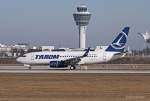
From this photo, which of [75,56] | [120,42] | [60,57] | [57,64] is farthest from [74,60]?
[120,42]

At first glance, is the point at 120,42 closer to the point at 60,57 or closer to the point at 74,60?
the point at 74,60

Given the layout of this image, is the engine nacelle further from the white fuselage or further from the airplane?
the white fuselage

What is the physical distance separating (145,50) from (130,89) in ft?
532

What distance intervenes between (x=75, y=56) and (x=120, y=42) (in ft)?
26.9

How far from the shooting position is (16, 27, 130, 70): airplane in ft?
247

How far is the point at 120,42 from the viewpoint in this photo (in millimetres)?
79562

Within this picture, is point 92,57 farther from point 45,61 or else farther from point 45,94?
point 45,94

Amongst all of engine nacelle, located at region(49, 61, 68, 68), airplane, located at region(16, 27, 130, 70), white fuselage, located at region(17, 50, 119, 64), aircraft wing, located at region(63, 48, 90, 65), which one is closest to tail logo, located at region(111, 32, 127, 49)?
airplane, located at region(16, 27, 130, 70)

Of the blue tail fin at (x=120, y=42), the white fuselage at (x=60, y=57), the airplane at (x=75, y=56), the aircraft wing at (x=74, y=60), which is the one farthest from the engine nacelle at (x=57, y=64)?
the blue tail fin at (x=120, y=42)

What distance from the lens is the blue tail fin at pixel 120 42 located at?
78812 mm

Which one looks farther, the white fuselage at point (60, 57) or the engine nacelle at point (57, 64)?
the white fuselage at point (60, 57)

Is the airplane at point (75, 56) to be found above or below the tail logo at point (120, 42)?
below

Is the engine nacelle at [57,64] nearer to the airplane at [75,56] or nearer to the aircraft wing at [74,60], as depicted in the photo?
the airplane at [75,56]

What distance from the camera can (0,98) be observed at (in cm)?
2691
